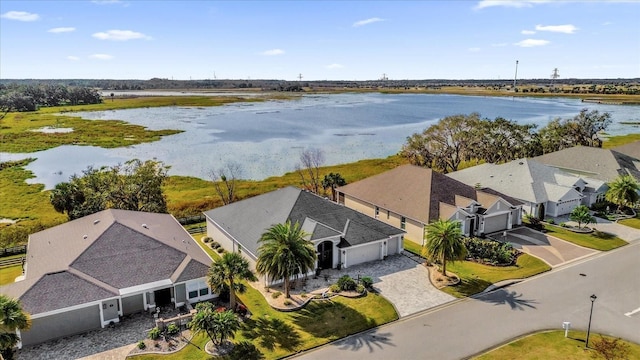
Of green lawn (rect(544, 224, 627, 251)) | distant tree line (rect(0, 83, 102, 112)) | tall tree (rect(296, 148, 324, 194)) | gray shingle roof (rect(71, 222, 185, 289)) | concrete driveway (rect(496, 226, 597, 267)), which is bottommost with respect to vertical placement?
concrete driveway (rect(496, 226, 597, 267))

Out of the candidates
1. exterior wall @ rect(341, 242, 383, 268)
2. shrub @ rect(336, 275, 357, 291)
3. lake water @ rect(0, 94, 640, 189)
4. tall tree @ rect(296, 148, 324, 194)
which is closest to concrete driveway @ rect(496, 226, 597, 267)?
exterior wall @ rect(341, 242, 383, 268)

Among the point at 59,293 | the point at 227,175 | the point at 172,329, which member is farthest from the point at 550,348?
the point at 227,175

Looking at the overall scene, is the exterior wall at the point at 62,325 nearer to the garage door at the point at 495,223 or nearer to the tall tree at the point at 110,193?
the tall tree at the point at 110,193

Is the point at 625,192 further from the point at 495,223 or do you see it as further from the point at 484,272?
the point at 484,272

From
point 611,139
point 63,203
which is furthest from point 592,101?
point 63,203

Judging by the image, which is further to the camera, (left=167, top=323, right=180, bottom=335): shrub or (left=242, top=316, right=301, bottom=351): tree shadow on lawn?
(left=167, top=323, right=180, bottom=335): shrub

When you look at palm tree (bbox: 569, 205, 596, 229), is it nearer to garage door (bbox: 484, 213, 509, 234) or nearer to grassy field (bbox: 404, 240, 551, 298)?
garage door (bbox: 484, 213, 509, 234)
